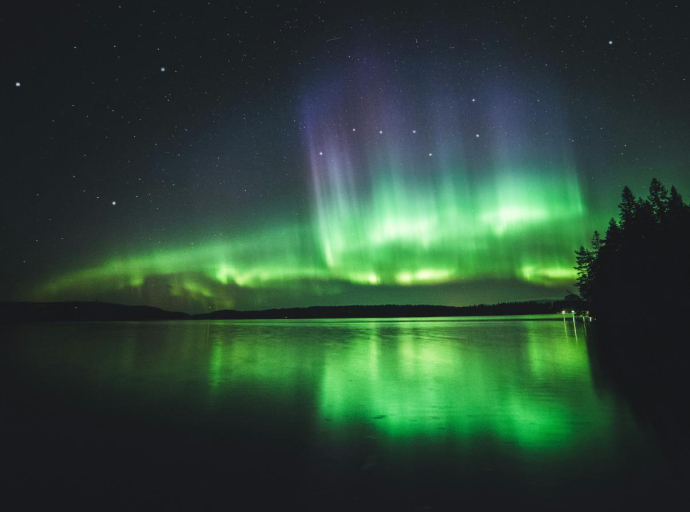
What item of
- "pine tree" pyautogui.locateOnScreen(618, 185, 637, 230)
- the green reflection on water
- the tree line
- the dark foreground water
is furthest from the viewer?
"pine tree" pyautogui.locateOnScreen(618, 185, 637, 230)

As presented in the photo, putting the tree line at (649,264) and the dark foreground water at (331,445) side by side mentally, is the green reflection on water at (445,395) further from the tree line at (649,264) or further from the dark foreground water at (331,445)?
the tree line at (649,264)

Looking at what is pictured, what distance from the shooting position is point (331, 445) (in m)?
7.27

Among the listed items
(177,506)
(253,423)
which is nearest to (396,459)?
(177,506)

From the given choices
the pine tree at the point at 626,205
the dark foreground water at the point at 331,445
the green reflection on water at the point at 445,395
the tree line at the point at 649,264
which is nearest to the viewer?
the dark foreground water at the point at 331,445

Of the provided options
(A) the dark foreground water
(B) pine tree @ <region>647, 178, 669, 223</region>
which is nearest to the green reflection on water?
(A) the dark foreground water

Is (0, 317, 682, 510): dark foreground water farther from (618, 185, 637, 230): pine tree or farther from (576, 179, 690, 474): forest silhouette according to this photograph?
(618, 185, 637, 230): pine tree

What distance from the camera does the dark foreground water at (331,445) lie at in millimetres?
5188

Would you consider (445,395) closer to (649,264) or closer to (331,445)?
(331,445)

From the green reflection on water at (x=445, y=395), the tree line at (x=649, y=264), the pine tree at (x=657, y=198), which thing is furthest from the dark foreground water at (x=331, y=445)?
the pine tree at (x=657, y=198)

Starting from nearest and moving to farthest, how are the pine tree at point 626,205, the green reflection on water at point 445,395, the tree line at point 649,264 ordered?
the green reflection on water at point 445,395 → the tree line at point 649,264 → the pine tree at point 626,205

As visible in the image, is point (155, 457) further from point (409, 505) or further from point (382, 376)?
point (382, 376)

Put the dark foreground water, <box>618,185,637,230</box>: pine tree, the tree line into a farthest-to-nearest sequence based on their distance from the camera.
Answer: <box>618,185,637,230</box>: pine tree < the tree line < the dark foreground water

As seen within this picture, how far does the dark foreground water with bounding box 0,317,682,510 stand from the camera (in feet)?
17.0

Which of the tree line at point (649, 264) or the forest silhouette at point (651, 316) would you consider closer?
the forest silhouette at point (651, 316)
